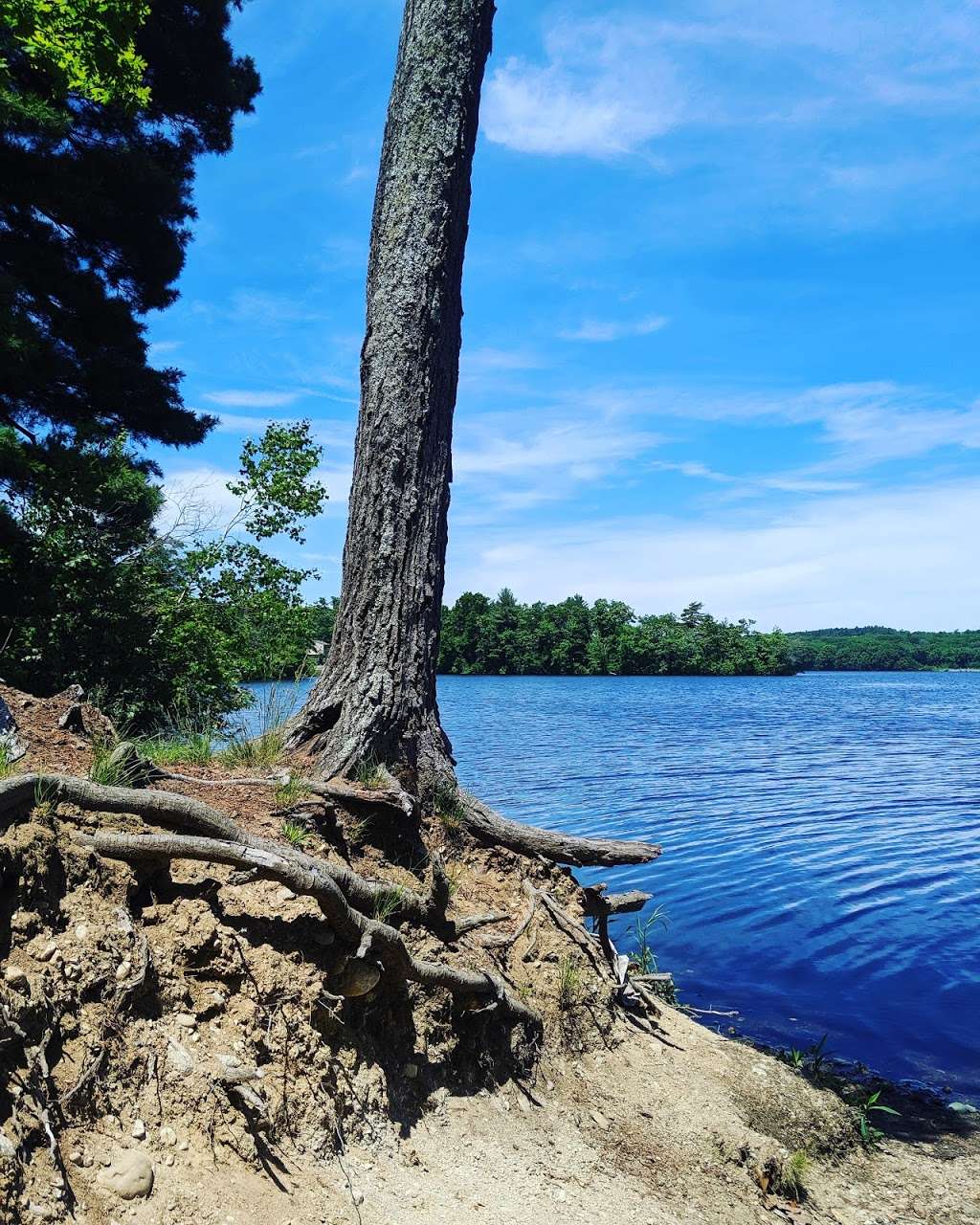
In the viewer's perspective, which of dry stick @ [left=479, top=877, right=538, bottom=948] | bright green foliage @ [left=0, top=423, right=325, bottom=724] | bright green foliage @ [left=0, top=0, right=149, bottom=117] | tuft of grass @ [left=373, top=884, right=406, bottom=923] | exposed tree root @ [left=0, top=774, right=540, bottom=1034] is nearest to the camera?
exposed tree root @ [left=0, top=774, right=540, bottom=1034]

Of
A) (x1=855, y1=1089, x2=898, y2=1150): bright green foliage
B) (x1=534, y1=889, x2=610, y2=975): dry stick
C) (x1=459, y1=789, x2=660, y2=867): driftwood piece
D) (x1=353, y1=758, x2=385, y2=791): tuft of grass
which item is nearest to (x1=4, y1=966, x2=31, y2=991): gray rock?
(x1=353, y1=758, x2=385, y2=791): tuft of grass

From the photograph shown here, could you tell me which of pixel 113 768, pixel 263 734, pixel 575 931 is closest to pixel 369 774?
pixel 263 734

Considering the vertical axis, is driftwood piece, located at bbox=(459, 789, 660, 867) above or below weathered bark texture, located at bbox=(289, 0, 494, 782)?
below

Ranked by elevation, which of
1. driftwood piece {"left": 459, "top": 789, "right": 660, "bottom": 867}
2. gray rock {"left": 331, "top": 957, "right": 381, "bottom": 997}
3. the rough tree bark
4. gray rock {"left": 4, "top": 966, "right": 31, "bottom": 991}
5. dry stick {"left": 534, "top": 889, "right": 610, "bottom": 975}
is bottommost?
dry stick {"left": 534, "top": 889, "right": 610, "bottom": 975}

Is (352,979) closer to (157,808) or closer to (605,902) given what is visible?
(157,808)

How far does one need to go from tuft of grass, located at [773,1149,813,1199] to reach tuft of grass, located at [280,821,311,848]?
10.2 feet

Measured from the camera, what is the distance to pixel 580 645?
95.7 m

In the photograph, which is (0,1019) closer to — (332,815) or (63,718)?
(332,815)

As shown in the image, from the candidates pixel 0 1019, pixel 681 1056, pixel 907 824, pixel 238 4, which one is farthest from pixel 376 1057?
pixel 238 4

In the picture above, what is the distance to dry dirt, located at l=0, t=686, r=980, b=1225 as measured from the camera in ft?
9.09

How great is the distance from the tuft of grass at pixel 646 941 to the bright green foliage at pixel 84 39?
839cm

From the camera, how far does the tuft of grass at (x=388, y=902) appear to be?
4.18 metres

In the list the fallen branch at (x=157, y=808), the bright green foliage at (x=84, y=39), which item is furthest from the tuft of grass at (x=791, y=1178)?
the bright green foliage at (x=84, y=39)

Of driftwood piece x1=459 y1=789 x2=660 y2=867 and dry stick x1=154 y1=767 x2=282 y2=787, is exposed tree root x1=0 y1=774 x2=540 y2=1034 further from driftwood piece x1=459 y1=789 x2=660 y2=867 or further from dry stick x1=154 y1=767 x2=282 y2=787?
driftwood piece x1=459 y1=789 x2=660 y2=867
